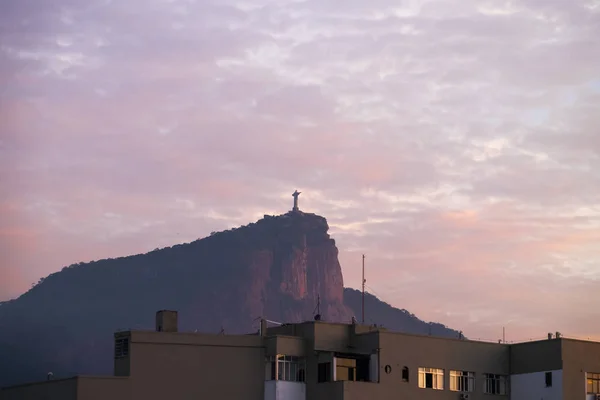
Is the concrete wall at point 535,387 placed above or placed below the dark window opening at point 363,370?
below

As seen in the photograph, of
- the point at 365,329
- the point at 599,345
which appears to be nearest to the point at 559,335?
the point at 599,345

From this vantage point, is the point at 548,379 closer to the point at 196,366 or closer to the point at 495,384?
the point at 495,384

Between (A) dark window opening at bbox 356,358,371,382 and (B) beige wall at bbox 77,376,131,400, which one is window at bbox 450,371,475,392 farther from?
(B) beige wall at bbox 77,376,131,400

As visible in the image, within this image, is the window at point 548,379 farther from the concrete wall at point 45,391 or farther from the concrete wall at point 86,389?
the concrete wall at point 45,391

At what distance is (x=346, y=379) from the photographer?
7194cm

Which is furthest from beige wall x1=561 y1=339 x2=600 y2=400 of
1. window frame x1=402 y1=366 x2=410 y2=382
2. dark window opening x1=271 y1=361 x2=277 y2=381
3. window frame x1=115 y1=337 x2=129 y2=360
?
window frame x1=115 y1=337 x2=129 y2=360

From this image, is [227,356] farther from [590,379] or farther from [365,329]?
[590,379]

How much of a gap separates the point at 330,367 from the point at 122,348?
12.9 metres

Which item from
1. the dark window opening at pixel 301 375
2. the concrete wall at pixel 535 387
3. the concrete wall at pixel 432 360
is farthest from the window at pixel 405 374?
the concrete wall at pixel 535 387

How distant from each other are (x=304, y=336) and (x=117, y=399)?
1304 centimetres

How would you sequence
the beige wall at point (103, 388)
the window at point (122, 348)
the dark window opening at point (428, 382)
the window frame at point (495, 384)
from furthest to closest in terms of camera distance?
the window frame at point (495, 384)
the dark window opening at point (428, 382)
the window at point (122, 348)
the beige wall at point (103, 388)

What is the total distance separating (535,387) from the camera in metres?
74.3

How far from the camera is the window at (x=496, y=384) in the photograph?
76.3 meters

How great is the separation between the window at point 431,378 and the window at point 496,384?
3.55 metres
